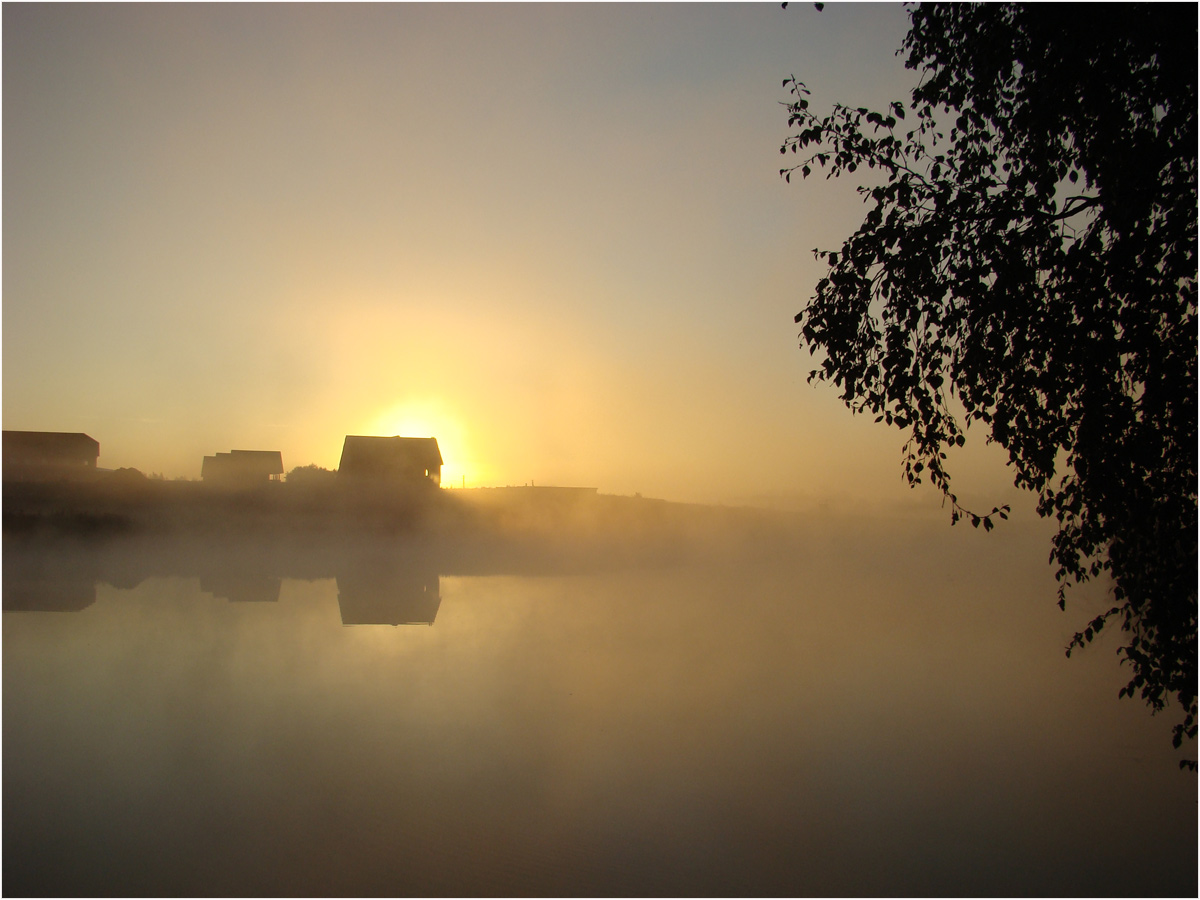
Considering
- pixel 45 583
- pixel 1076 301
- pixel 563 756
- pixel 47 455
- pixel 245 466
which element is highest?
pixel 245 466

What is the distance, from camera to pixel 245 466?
35.1m

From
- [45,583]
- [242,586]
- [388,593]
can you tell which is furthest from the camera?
[242,586]

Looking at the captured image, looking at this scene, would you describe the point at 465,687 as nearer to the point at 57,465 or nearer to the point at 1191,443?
the point at 1191,443

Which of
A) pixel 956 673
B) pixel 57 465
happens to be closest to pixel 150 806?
pixel 956 673

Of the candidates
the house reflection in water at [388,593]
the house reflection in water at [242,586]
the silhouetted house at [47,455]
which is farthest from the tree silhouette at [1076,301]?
the silhouetted house at [47,455]

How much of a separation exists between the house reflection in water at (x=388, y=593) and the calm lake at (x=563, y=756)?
7.1 inches

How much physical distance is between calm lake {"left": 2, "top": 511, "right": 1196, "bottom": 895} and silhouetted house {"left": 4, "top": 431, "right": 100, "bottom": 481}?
39.7 ft

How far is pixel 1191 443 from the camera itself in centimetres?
443

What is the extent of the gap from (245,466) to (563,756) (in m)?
33.0

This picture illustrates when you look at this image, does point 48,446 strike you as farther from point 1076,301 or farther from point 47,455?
point 1076,301

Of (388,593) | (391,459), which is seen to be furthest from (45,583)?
(391,459)

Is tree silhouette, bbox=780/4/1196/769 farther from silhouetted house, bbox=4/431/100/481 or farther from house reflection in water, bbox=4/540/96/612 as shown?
silhouetted house, bbox=4/431/100/481

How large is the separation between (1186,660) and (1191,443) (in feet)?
4.59

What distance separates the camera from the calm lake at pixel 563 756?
5.02m
